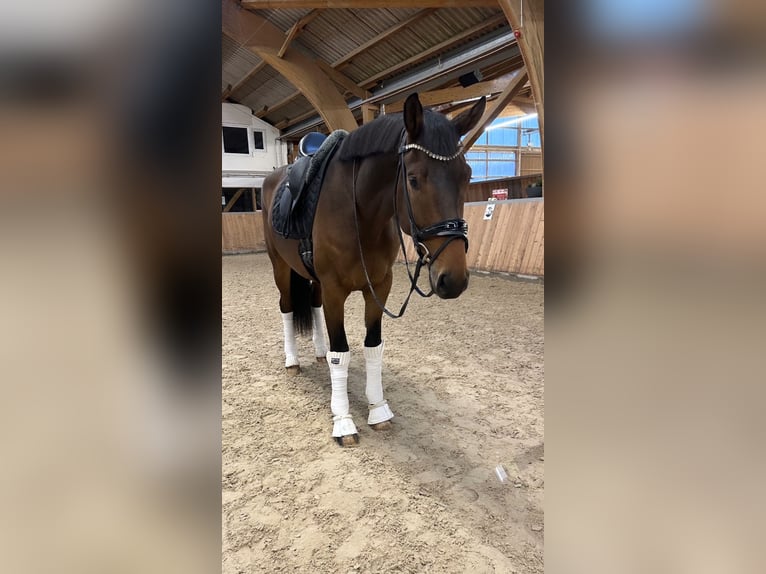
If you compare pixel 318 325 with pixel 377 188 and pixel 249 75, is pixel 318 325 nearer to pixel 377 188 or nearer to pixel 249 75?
pixel 377 188

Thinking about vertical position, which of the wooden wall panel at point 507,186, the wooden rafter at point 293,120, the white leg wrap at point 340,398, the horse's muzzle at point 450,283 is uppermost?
the wooden rafter at point 293,120

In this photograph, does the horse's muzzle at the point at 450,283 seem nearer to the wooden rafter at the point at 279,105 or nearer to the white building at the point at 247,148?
the wooden rafter at the point at 279,105

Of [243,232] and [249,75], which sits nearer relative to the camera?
[249,75]

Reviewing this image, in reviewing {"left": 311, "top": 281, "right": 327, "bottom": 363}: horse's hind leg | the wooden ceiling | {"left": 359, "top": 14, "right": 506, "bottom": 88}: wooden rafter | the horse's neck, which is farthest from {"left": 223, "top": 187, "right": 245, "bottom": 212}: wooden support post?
the horse's neck

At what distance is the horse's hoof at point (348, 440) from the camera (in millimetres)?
2008

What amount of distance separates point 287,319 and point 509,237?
15.3 ft

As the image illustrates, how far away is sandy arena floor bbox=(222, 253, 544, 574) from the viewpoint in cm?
134

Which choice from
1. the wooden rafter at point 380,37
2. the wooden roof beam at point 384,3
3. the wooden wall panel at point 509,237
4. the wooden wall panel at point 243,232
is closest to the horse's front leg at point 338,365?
the wooden roof beam at point 384,3

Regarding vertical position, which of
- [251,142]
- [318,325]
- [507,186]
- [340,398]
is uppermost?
[251,142]

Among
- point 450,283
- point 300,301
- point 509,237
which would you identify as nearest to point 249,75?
point 509,237

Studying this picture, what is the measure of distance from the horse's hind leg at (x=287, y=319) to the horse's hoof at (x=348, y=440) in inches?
42.2

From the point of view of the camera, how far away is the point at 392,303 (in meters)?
5.21

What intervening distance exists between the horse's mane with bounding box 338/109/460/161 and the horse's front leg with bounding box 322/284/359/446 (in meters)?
0.70

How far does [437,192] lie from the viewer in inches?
60.4
